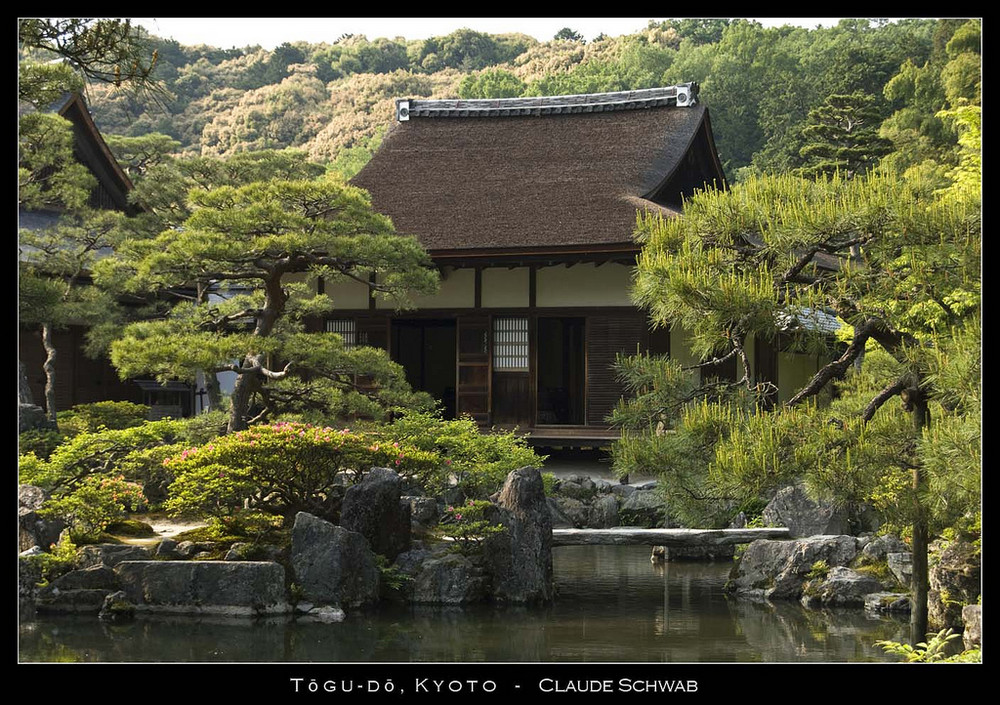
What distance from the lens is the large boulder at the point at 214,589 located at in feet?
32.1

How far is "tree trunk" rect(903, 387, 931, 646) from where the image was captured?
7.97 meters

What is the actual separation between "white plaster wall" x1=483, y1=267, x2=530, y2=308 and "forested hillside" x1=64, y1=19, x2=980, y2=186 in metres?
9.23

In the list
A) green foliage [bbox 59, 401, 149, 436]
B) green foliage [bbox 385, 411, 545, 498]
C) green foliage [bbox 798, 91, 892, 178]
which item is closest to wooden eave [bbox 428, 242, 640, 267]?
green foliage [bbox 385, 411, 545, 498]

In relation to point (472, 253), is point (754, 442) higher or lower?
lower

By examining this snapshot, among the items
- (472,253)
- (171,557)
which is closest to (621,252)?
(472,253)

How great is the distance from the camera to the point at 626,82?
5253 cm

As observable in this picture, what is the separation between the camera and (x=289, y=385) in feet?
44.5

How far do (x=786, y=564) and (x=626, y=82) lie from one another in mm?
43795

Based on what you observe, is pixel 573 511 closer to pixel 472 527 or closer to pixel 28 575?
pixel 472 527

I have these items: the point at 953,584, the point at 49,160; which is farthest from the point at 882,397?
the point at 49,160

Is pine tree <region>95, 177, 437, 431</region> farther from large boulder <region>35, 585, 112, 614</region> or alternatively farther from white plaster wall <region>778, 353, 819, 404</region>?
white plaster wall <region>778, 353, 819, 404</region>

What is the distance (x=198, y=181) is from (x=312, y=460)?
12.6 m
